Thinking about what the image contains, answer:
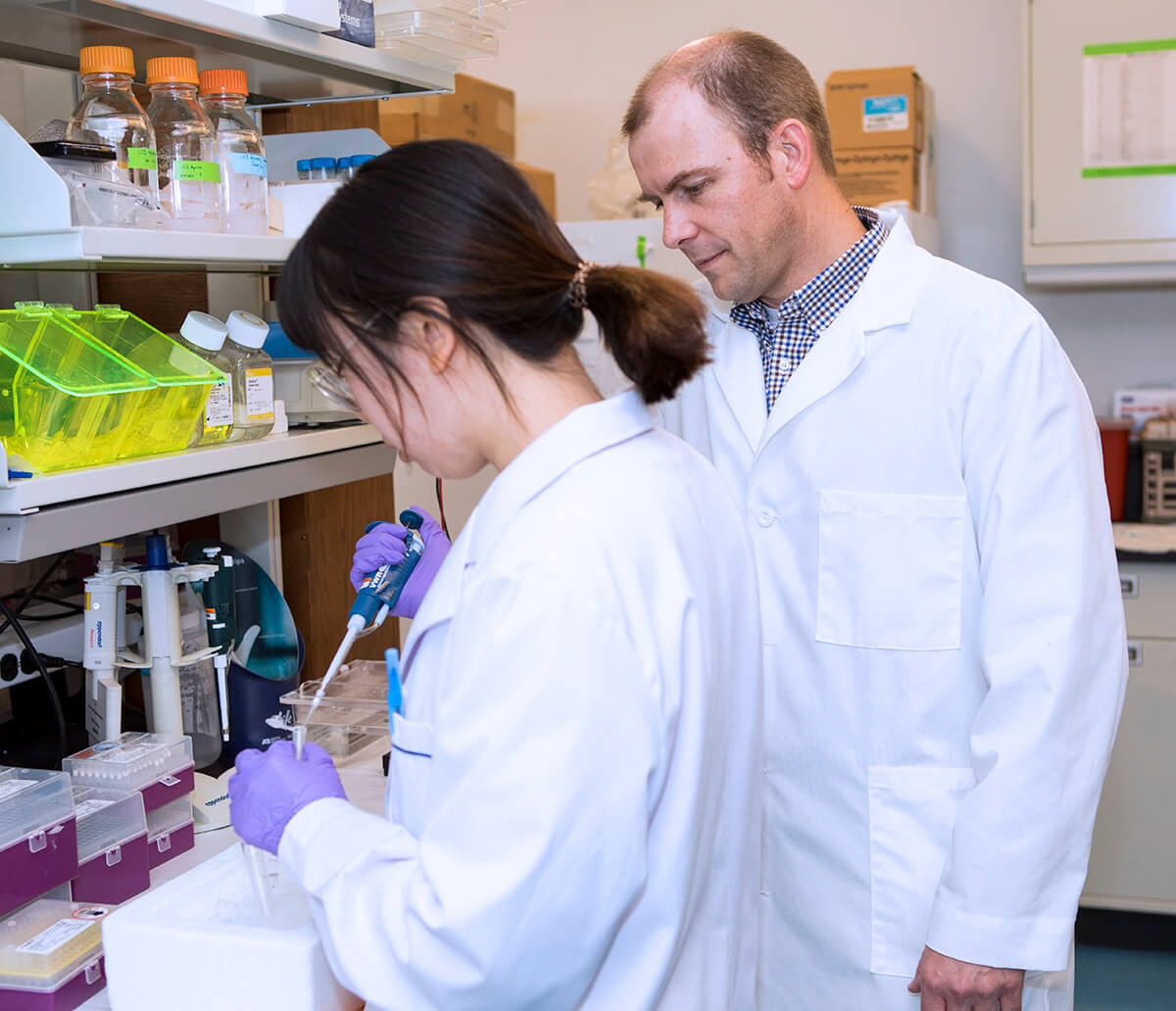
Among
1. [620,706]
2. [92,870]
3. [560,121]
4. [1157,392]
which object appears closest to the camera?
[620,706]

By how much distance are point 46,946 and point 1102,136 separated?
9.70 ft

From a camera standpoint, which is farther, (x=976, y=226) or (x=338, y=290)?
(x=976, y=226)

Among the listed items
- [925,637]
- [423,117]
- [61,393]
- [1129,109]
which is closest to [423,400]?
[61,393]

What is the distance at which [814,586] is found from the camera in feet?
4.51

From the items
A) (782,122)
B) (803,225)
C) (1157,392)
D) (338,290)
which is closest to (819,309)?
(803,225)

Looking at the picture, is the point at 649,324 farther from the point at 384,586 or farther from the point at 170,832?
the point at 170,832

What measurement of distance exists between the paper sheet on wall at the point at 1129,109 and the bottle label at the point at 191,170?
2.41 meters

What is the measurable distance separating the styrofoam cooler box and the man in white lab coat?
604 mm

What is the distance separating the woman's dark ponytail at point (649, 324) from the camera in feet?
2.83

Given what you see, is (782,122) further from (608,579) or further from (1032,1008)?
(1032,1008)

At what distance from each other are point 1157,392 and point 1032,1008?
2.44 meters

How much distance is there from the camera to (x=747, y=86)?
1392mm

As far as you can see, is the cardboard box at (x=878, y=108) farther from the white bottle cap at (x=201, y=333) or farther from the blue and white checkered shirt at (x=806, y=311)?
the white bottle cap at (x=201, y=333)

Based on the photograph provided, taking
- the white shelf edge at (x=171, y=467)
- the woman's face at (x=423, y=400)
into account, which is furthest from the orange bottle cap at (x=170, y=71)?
the woman's face at (x=423, y=400)
